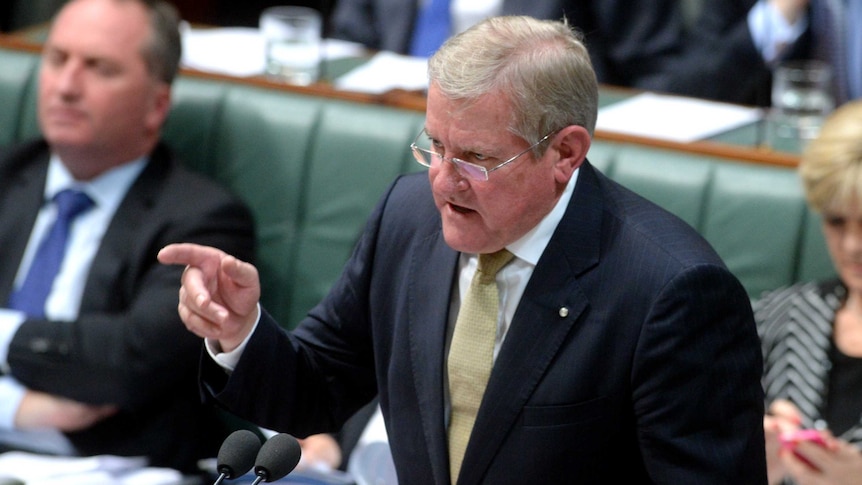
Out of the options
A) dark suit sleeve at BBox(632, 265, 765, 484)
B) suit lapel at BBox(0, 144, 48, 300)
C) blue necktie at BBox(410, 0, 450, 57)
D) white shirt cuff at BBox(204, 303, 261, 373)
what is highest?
dark suit sleeve at BBox(632, 265, 765, 484)

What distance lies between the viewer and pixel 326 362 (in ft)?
6.02

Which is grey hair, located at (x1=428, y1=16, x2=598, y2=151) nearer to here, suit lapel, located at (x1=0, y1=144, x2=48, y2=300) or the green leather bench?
the green leather bench

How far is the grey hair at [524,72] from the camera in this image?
150 cm

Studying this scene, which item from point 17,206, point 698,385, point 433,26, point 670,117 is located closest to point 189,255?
point 698,385

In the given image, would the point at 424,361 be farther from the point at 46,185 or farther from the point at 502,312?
the point at 46,185

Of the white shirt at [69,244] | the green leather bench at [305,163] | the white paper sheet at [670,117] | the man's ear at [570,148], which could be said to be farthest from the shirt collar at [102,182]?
the man's ear at [570,148]

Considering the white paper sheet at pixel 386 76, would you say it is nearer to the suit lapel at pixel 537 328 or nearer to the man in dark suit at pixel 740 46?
the man in dark suit at pixel 740 46

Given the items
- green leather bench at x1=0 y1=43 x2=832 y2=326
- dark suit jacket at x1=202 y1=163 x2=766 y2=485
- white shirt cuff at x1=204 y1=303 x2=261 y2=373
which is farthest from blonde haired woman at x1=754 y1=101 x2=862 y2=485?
white shirt cuff at x1=204 y1=303 x2=261 y2=373

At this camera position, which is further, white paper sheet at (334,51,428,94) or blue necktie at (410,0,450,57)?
blue necktie at (410,0,450,57)

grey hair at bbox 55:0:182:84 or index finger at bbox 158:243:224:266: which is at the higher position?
index finger at bbox 158:243:224:266

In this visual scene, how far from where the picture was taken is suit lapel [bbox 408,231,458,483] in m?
1.71

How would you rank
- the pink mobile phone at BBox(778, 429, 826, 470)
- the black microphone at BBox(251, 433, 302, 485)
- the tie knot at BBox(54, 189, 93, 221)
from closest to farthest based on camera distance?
the black microphone at BBox(251, 433, 302, 485) → the pink mobile phone at BBox(778, 429, 826, 470) → the tie knot at BBox(54, 189, 93, 221)

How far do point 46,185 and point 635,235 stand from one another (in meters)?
1.71

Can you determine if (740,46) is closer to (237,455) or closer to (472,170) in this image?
(472,170)
